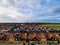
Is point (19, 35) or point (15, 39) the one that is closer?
point (15, 39)

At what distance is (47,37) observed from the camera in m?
37.9

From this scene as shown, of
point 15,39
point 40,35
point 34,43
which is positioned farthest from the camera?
point 40,35

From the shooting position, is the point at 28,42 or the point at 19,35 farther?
the point at 19,35

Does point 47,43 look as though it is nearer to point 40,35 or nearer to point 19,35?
point 40,35

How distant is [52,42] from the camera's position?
114 ft

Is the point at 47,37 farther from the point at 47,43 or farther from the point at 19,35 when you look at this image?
the point at 19,35

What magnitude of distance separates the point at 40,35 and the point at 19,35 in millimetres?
5491

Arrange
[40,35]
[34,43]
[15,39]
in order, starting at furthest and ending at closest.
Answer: [40,35], [15,39], [34,43]

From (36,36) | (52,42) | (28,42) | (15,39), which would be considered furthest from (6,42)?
(52,42)

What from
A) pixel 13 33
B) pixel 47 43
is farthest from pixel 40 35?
pixel 13 33

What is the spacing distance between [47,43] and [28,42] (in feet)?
14.7

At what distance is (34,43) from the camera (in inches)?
1355

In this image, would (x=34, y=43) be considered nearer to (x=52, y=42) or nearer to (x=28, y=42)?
(x=28, y=42)

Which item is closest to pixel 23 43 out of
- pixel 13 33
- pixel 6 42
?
pixel 6 42
